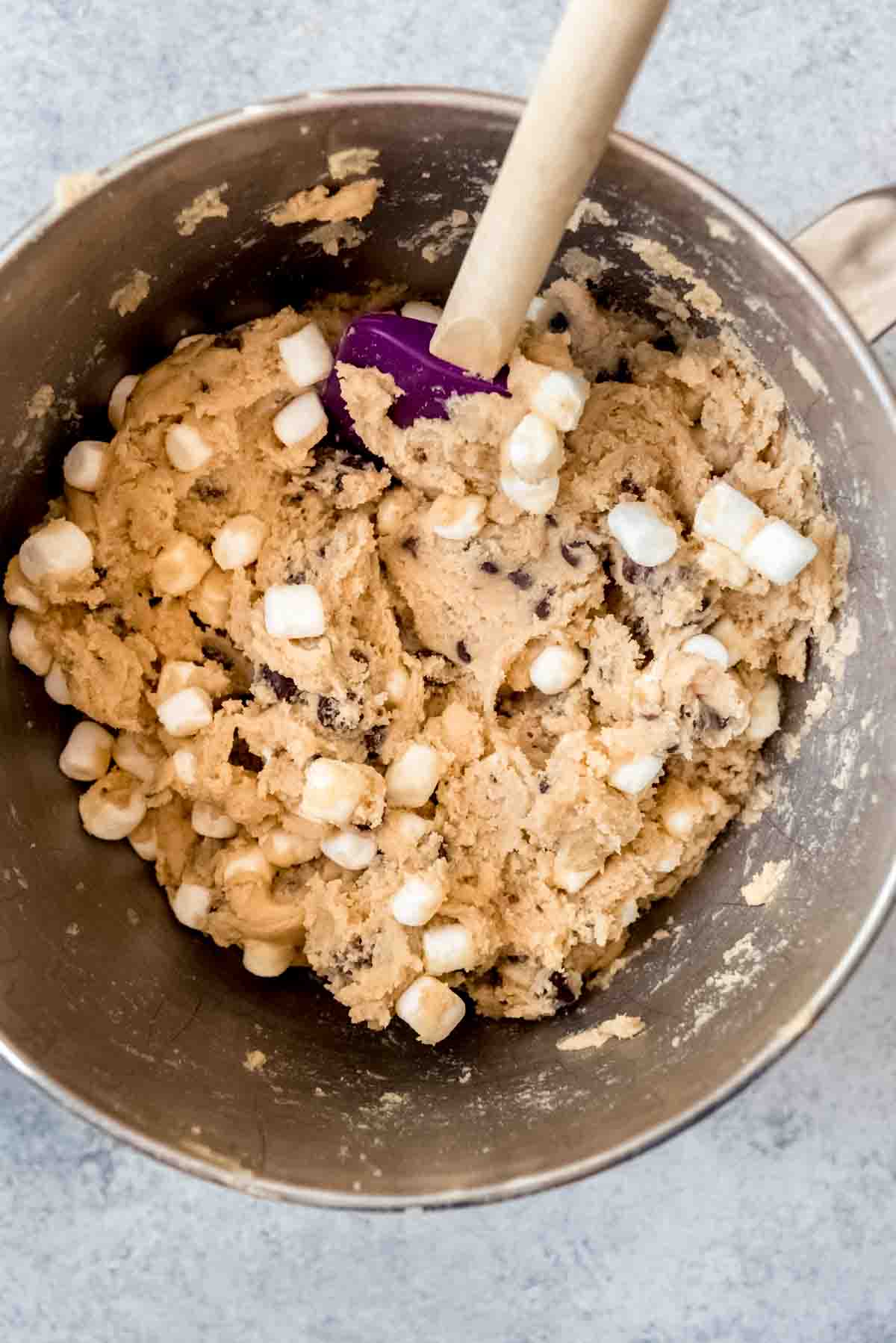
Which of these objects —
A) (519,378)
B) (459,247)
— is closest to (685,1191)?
(519,378)

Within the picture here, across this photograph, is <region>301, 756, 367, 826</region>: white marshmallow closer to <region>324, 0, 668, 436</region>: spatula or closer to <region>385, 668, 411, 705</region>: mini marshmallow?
<region>385, 668, 411, 705</region>: mini marshmallow

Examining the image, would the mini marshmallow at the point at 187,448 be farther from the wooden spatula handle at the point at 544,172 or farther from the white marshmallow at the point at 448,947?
the white marshmallow at the point at 448,947

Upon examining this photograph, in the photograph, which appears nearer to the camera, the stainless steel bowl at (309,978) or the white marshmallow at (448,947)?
the stainless steel bowl at (309,978)

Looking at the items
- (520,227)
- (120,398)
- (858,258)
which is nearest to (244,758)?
(120,398)

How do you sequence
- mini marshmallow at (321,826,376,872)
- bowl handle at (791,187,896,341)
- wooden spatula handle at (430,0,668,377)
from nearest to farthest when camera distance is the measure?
wooden spatula handle at (430,0,668,377) → bowl handle at (791,187,896,341) → mini marshmallow at (321,826,376,872)

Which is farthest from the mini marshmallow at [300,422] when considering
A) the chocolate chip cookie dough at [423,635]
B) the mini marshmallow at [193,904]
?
the mini marshmallow at [193,904]

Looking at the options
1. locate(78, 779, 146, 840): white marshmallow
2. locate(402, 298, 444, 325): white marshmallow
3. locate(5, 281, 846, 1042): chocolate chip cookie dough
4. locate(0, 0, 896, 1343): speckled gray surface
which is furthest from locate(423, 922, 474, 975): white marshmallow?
locate(402, 298, 444, 325): white marshmallow
